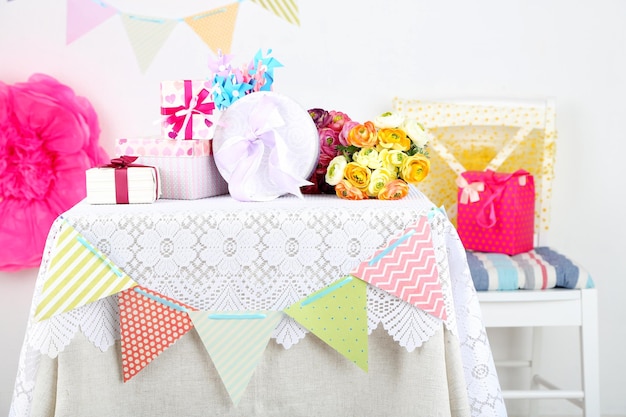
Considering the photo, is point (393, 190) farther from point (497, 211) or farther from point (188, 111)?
point (497, 211)

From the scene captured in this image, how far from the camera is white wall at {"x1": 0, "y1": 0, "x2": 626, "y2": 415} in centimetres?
240

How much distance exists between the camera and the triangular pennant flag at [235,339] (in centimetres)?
131

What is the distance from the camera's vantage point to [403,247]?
1.31 meters

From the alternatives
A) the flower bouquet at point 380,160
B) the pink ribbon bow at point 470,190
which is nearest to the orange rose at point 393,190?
the flower bouquet at point 380,160

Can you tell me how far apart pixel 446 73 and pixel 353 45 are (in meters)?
0.31

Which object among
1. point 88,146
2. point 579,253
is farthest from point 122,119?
point 579,253

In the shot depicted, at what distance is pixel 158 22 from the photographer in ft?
7.84

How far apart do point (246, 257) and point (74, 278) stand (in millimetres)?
295

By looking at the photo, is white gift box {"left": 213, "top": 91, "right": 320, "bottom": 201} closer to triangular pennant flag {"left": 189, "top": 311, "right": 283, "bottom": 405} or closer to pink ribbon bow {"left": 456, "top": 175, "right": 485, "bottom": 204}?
triangular pennant flag {"left": 189, "top": 311, "right": 283, "bottom": 405}

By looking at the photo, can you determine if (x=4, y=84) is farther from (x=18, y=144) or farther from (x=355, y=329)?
(x=355, y=329)

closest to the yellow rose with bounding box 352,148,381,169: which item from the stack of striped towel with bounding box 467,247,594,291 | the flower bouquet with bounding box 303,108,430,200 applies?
the flower bouquet with bounding box 303,108,430,200

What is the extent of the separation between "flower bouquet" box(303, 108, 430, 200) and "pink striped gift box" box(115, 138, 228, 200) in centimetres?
26

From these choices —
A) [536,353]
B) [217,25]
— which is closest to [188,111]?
[217,25]

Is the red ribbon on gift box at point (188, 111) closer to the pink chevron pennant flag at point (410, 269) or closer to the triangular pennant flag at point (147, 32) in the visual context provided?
the pink chevron pennant flag at point (410, 269)
